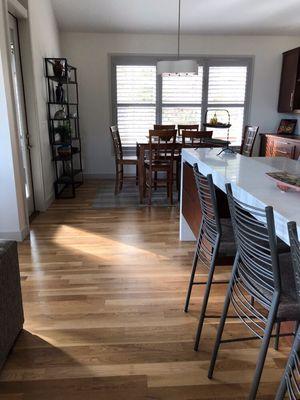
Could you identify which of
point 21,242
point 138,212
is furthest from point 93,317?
point 138,212

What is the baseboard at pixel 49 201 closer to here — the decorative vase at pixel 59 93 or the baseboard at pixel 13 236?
the baseboard at pixel 13 236

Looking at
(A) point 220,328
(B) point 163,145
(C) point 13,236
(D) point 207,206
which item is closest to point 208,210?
(D) point 207,206

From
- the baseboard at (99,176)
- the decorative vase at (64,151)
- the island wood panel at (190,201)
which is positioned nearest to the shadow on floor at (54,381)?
the island wood panel at (190,201)

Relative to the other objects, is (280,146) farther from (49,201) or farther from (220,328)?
(220,328)

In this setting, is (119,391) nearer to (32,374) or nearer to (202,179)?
(32,374)

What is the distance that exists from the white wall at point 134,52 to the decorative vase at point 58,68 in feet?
3.77

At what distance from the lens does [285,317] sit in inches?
47.8

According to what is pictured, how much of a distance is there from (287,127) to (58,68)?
4120mm

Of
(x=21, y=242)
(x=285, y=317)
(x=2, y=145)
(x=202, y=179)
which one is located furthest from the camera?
(x=21, y=242)

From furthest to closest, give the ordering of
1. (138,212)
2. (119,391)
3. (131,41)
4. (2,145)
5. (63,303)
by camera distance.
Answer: (131,41)
(138,212)
(2,145)
(63,303)
(119,391)

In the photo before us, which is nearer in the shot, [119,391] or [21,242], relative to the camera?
[119,391]

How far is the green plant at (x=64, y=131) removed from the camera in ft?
16.4

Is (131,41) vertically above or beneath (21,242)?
above

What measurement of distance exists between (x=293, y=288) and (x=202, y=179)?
2.50 ft
